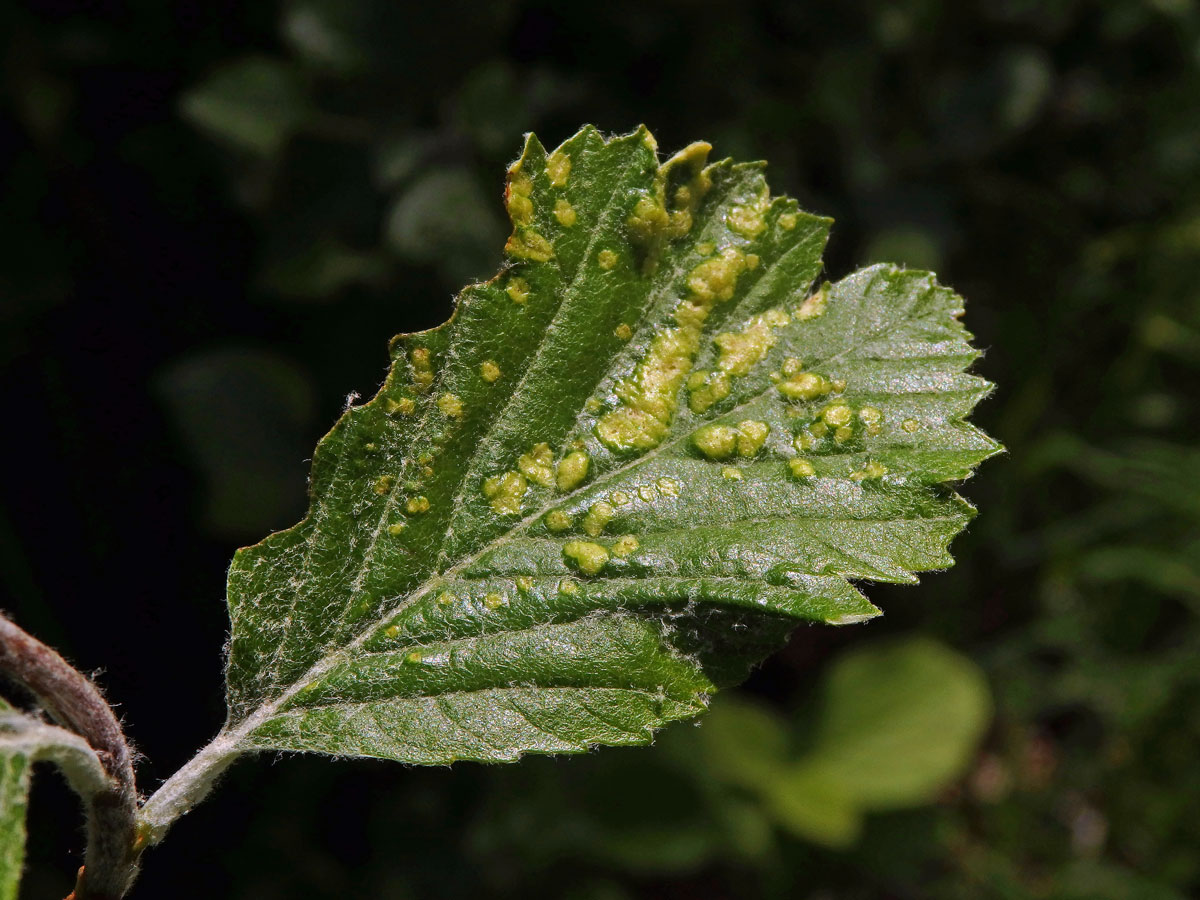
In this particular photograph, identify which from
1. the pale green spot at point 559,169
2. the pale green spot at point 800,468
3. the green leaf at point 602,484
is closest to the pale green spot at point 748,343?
the green leaf at point 602,484

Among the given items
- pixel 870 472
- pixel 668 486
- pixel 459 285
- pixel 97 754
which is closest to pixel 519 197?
pixel 668 486

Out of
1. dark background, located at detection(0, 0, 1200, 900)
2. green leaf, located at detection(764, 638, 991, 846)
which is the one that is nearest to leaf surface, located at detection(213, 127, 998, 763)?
dark background, located at detection(0, 0, 1200, 900)

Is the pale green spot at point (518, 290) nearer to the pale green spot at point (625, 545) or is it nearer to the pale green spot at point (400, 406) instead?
the pale green spot at point (400, 406)

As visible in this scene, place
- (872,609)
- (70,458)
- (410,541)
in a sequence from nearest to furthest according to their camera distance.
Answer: (872,609)
(410,541)
(70,458)

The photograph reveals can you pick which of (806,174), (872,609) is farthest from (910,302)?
(806,174)

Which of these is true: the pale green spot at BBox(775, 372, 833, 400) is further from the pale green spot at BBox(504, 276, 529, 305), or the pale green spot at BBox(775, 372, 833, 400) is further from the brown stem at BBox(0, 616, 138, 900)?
the brown stem at BBox(0, 616, 138, 900)

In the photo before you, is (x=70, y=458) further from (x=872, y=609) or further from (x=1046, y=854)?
(x=1046, y=854)
